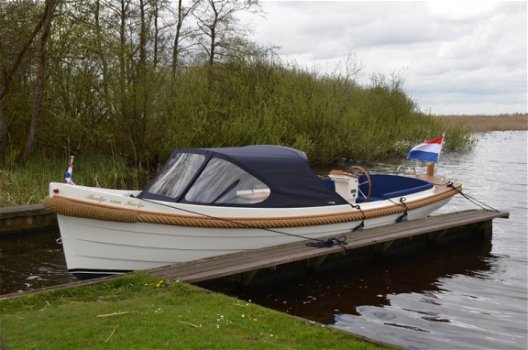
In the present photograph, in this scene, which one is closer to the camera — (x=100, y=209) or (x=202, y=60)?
(x=100, y=209)

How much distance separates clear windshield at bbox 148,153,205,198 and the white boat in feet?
0.06

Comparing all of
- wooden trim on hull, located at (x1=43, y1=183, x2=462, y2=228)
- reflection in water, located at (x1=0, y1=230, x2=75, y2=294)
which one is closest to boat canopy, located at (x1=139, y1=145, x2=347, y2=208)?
wooden trim on hull, located at (x1=43, y1=183, x2=462, y2=228)

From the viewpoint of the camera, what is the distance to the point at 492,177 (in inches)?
906

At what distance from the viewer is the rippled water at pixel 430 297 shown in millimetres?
7293

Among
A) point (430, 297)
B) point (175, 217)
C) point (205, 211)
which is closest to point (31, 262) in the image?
point (175, 217)

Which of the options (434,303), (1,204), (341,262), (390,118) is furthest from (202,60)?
(434,303)

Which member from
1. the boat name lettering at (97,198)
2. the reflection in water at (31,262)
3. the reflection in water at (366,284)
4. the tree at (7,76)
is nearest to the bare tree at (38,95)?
the tree at (7,76)

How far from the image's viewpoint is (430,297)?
8.78 meters

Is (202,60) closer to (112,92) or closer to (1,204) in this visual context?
(112,92)

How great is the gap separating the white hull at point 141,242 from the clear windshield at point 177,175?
76 centimetres

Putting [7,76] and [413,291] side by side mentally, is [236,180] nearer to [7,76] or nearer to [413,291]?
[413,291]

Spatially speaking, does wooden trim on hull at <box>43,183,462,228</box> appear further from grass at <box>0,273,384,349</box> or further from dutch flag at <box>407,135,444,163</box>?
dutch flag at <box>407,135,444,163</box>

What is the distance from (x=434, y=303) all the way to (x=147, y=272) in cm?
432

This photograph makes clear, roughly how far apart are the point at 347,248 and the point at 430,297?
148 cm
